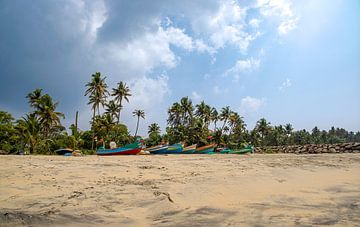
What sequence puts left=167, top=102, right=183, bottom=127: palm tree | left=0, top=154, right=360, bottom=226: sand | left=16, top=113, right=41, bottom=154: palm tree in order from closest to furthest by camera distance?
left=0, top=154, right=360, bottom=226: sand, left=16, top=113, right=41, bottom=154: palm tree, left=167, top=102, right=183, bottom=127: palm tree

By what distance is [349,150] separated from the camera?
40000 millimetres

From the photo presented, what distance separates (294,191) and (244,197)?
1263 millimetres

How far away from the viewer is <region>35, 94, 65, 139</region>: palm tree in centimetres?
3853

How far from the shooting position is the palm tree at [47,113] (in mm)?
38531

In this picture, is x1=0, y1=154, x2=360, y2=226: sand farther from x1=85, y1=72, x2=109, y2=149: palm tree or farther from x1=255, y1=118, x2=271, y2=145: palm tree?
x1=255, y1=118, x2=271, y2=145: palm tree

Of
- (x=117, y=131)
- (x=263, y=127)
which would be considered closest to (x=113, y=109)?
(x=117, y=131)

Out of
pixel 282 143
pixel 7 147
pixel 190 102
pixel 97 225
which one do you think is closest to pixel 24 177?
pixel 97 225

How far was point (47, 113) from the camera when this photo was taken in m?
38.7

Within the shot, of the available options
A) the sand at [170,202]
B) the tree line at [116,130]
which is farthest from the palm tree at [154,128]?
the sand at [170,202]

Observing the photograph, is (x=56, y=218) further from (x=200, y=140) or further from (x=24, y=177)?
(x=200, y=140)

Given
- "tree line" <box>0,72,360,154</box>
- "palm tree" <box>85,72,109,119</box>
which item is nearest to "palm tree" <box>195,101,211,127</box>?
"tree line" <box>0,72,360,154</box>

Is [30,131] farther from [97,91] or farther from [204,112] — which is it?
[204,112]

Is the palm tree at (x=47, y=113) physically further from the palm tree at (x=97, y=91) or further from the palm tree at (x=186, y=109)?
the palm tree at (x=186, y=109)

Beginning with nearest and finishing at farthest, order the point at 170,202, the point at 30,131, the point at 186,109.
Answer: the point at 170,202 < the point at 30,131 < the point at 186,109
